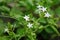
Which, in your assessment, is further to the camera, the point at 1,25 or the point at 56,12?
the point at 56,12

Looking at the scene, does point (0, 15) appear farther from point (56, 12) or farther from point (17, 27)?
point (56, 12)

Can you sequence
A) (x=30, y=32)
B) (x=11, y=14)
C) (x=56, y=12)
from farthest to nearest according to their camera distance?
(x=56, y=12), (x=11, y=14), (x=30, y=32)

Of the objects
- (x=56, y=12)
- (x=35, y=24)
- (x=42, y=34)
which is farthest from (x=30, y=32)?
(x=56, y=12)

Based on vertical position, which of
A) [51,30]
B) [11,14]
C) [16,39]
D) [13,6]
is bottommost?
[16,39]

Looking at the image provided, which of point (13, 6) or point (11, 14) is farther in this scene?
point (13, 6)

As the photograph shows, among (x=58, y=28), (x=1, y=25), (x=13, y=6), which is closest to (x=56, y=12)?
(x=58, y=28)

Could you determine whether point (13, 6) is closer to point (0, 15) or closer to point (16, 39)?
point (0, 15)

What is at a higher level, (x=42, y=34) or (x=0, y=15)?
(x=0, y=15)

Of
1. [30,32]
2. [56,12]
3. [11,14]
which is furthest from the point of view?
[56,12]

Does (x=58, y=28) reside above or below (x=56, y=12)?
below
